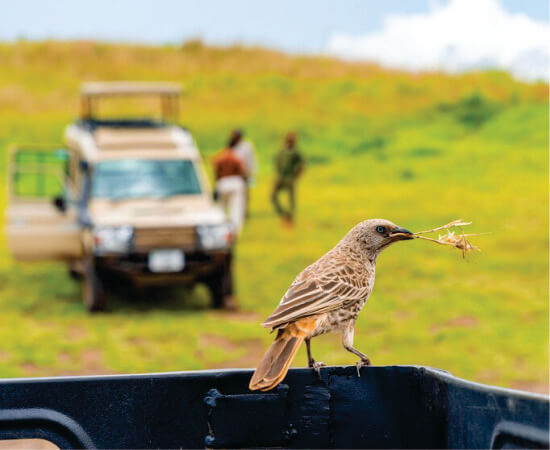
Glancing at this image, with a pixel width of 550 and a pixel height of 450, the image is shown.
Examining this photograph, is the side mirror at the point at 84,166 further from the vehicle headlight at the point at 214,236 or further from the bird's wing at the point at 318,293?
the bird's wing at the point at 318,293

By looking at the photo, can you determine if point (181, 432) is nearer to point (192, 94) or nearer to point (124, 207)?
point (124, 207)

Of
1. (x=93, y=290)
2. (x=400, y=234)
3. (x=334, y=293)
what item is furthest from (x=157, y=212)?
(x=400, y=234)

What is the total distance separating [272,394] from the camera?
3373 mm

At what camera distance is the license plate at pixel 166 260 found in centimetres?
1355

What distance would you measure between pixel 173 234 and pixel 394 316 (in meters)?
3.12

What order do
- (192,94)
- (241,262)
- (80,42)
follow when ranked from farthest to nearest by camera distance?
(80,42) → (192,94) → (241,262)

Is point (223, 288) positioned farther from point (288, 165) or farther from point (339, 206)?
point (339, 206)

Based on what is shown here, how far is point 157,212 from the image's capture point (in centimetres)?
1400

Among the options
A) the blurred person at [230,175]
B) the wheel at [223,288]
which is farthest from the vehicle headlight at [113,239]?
the blurred person at [230,175]

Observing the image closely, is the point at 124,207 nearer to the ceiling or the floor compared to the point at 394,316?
nearer to the ceiling

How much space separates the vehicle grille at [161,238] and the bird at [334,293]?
31.7 feet

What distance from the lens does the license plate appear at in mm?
13555

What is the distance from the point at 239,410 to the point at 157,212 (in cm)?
1075

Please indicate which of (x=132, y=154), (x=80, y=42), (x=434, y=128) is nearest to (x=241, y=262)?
(x=132, y=154)
